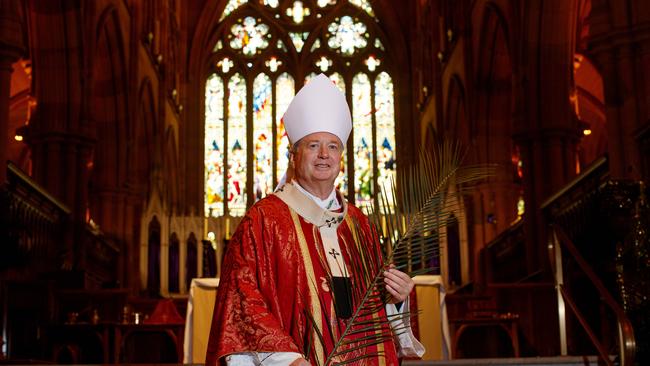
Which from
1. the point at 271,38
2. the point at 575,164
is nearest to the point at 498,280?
the point at 575,164

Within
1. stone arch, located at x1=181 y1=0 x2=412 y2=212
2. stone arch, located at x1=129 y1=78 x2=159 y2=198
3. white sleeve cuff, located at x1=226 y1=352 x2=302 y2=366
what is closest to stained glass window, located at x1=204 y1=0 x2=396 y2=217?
stone arch, located at x1=181 y1=0 x2=412 y2=212

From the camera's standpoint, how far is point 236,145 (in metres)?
22.5

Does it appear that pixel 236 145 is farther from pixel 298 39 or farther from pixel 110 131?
pixel 110 131

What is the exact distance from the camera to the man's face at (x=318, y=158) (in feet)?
9.02

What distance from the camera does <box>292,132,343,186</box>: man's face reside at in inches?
108

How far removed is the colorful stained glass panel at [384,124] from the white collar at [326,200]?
63.1ft

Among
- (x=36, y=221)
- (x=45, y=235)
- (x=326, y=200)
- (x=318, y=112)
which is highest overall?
(x=36, y=221)

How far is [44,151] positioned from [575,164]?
691 cm

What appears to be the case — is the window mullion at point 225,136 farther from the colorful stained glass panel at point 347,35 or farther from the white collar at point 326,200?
the white collar at point 326,200

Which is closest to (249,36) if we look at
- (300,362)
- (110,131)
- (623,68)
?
(110,131)

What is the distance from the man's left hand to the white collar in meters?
0.37

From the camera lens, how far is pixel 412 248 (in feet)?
7.75

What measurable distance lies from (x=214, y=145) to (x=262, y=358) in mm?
20191

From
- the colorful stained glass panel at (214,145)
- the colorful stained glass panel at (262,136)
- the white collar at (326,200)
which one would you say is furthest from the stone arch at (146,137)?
the white collar at (326,200)
